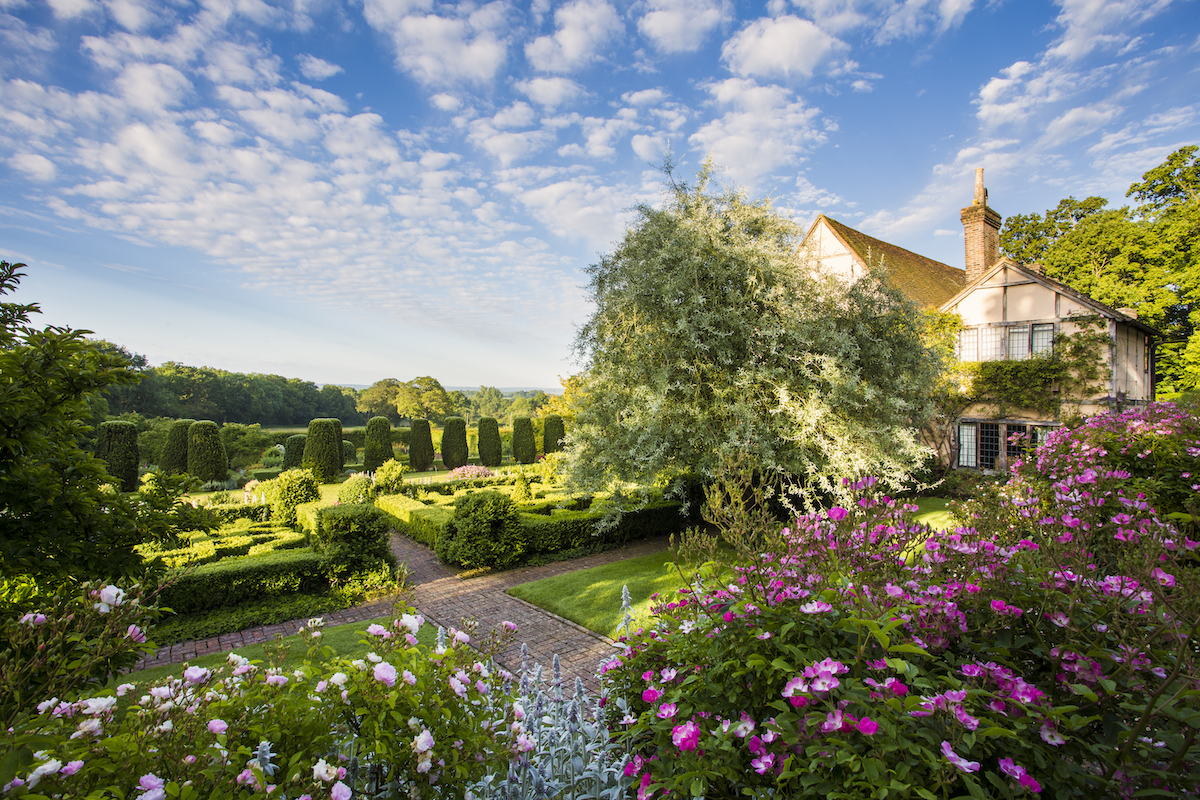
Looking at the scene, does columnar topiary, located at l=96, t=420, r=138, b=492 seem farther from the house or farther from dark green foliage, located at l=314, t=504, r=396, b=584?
the house

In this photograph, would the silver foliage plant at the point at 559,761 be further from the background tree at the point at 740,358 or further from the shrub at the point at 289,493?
the shrub at the point at 289,493

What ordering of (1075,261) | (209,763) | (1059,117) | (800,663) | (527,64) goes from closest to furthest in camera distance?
(209,763) < (800,663) < (527,64) < (1059,117) < (1075,261)

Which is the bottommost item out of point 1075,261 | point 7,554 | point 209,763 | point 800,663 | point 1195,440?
point 209,763

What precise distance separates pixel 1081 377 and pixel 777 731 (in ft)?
64.2

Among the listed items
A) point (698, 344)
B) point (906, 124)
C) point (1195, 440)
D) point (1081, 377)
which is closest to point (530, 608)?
point (698, 344)

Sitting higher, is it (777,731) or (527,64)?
(527,64)

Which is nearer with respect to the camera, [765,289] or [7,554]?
[7,554]

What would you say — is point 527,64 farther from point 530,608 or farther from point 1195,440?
point 1195,440

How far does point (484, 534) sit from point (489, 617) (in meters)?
2.43

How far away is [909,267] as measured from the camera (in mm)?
20453

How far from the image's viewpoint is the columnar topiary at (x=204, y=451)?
60.2 feet

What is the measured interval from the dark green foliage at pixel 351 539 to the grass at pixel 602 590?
253 centimetres

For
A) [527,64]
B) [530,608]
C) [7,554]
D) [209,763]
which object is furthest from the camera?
[527,64]

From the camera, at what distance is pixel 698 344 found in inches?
354
